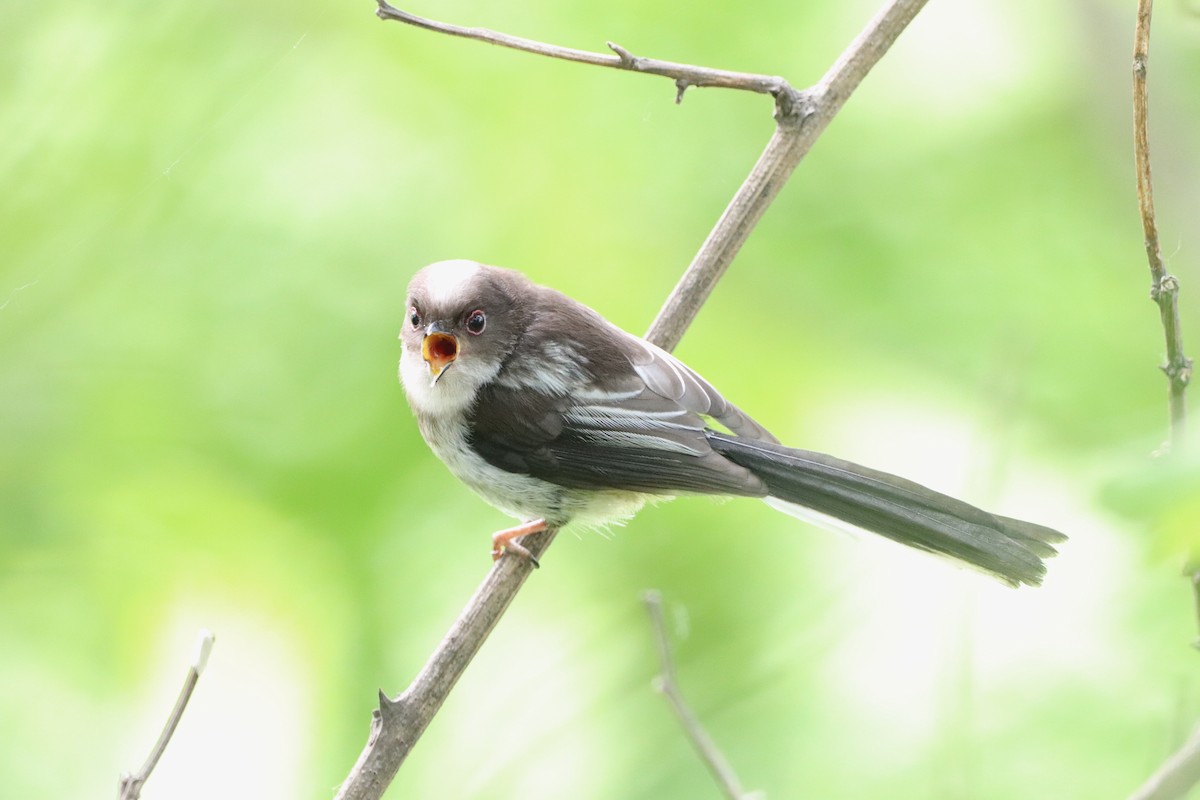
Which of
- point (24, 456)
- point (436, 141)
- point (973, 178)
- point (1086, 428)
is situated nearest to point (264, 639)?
point (24, 456)

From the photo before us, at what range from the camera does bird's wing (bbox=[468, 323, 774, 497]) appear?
2150 mm

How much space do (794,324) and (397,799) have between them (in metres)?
1.39

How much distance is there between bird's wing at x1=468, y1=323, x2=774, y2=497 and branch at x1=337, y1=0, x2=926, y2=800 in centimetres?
10

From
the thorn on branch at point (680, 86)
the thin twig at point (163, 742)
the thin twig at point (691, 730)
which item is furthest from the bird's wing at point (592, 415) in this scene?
the thin twig at point (163, 742)

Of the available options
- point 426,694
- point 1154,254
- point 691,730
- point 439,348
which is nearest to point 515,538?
point 439,348

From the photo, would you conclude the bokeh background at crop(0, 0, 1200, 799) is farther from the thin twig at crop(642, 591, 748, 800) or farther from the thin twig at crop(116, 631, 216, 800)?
the thin twig at crop(116, 631, 216, 800)

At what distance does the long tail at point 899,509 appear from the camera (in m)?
1.76

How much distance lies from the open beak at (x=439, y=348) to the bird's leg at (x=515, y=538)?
0.37 metres

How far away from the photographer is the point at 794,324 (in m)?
2.47

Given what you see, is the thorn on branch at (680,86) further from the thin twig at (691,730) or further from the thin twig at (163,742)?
the thin twig at (163,742)

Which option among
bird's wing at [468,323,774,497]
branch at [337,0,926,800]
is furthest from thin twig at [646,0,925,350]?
bird's wing at [468,323,774,497]

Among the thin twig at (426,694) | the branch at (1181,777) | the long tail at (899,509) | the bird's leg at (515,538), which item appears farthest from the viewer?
the bird's leg at (515,538)

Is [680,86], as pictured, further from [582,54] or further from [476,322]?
[476,322]

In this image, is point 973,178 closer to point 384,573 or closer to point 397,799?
point 384,573
